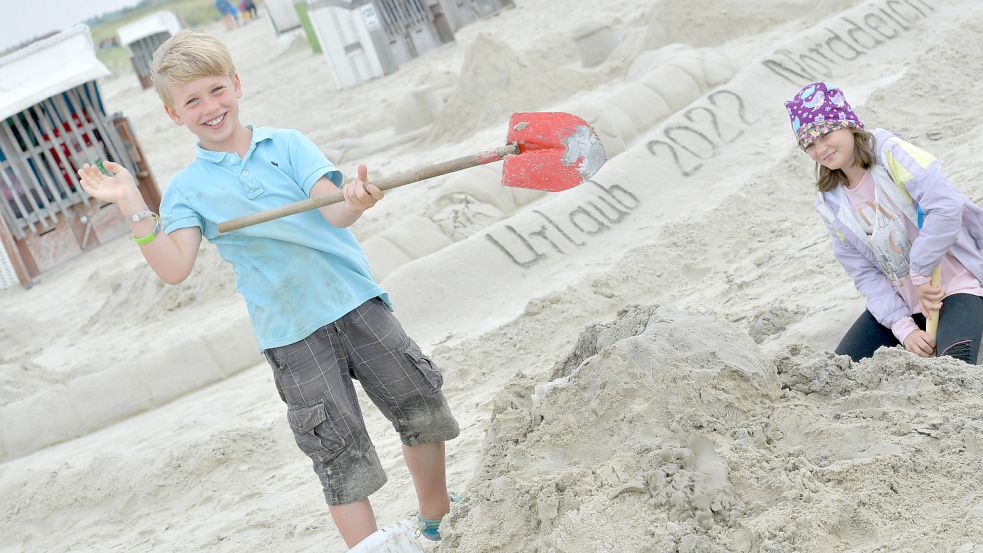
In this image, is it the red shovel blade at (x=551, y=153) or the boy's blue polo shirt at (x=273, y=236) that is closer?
the boy's blue polo shirt at (x=273, y=236)

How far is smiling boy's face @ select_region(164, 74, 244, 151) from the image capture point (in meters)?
2.36

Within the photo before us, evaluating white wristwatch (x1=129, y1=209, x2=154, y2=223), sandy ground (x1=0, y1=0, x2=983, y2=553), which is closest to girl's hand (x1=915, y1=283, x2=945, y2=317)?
sandy ground (x1=0, y1=0, x2=983, y2=553)

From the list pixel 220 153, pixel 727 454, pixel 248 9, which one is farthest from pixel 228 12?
pixel 727 454

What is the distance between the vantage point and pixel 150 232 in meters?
2.29

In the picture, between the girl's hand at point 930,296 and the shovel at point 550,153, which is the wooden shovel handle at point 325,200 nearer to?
the shovel at point 550,153

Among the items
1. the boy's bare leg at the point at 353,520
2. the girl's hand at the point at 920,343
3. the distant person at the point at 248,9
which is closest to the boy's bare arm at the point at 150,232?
the boy's bare leg at the point at 353,520

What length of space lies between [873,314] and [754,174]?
2612 mm

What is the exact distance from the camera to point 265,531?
329 centimetres

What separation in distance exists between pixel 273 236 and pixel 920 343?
176cm

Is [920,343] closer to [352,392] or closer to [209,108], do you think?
[352,392]

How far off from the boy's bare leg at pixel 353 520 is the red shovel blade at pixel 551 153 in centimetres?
89

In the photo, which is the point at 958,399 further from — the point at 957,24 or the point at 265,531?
the point at 957,24

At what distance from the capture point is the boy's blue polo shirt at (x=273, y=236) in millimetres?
2398

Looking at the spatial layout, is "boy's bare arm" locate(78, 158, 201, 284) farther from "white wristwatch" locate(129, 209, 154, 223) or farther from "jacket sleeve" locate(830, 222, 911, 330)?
"jacket sleeve" locate(830, 222, 911, 330)
